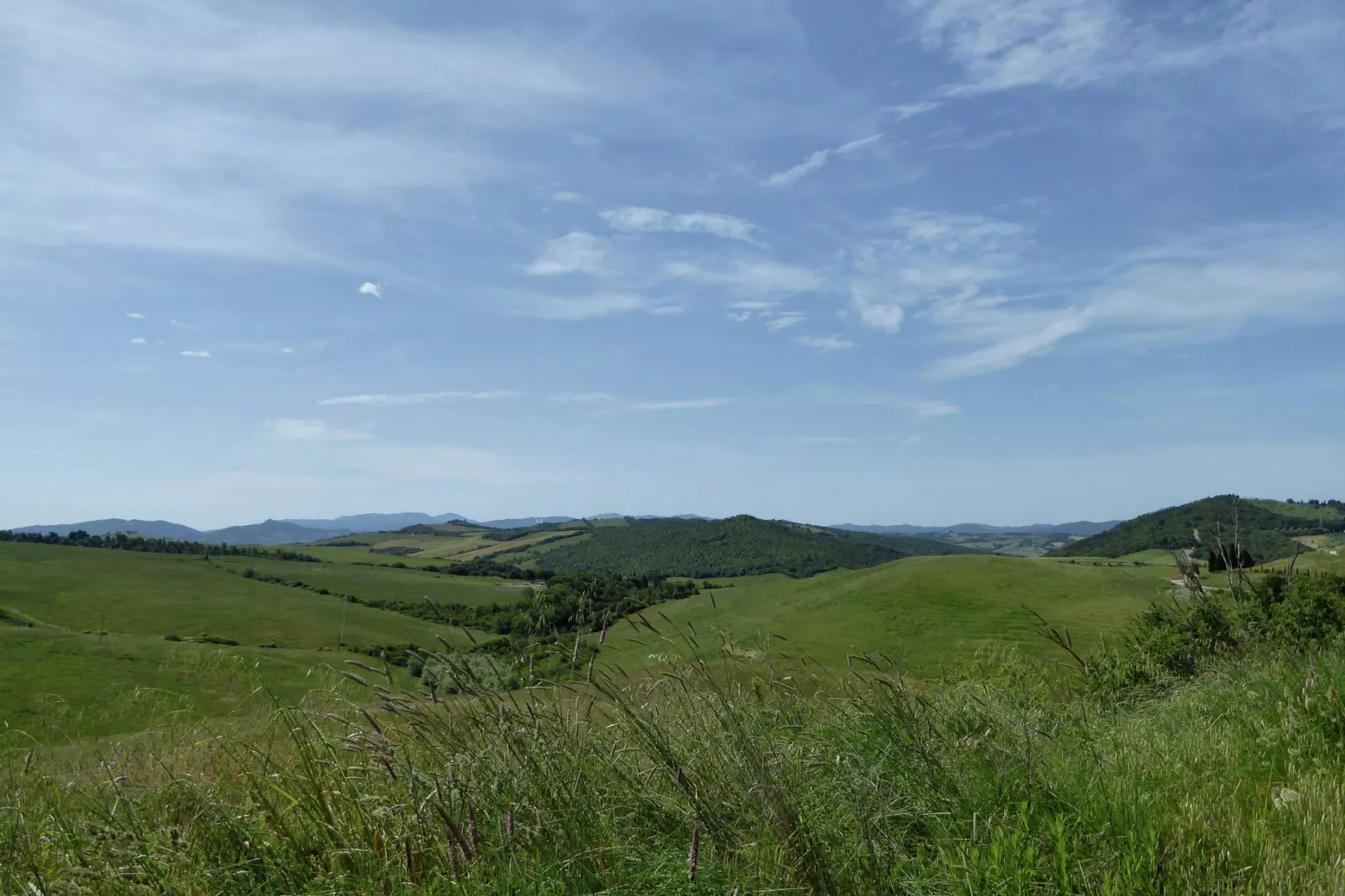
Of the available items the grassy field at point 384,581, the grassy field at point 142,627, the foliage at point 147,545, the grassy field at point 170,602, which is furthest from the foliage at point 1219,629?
the foliage at point 147,545

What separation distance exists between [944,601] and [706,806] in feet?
294

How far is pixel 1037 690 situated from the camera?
1040cm

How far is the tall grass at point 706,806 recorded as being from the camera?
350 centimetres

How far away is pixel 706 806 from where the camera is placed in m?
4.17

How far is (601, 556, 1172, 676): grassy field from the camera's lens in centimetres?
7138

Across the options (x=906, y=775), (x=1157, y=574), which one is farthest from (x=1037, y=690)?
(x=1157, y=574)

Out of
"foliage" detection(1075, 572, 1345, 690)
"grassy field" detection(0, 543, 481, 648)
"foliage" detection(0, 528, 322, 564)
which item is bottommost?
"grassy field" detection(0, 543, 481, 648)

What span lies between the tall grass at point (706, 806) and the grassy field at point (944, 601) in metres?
54.8

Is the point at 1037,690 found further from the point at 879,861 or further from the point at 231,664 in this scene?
the point at 231,664

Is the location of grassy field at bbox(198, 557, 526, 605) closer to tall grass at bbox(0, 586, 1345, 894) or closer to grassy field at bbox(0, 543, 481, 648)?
grassy field at bbox(0, 543, 481, 648)

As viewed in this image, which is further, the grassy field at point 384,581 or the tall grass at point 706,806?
the grassy field at point 384,581

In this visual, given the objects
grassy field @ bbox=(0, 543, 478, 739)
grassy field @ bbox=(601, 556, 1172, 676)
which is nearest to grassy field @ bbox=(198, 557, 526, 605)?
grassy field @ bbox=(0, 543, 478, 739)

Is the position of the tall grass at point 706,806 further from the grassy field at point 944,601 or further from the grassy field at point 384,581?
the grassy field at point 384,581

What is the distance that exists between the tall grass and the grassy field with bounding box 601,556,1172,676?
54792 millimetres
